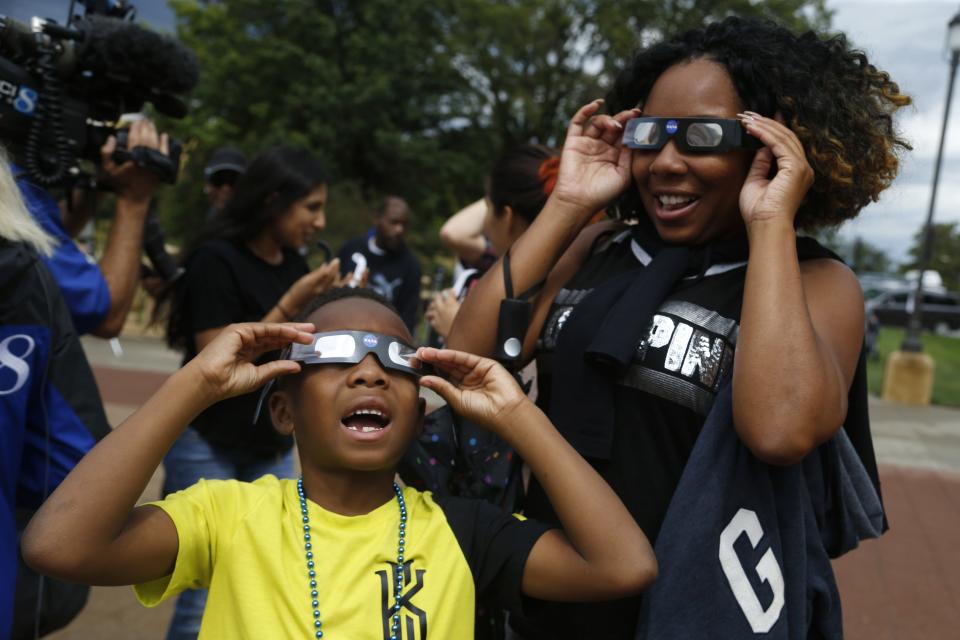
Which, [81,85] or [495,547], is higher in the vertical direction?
[81,85]

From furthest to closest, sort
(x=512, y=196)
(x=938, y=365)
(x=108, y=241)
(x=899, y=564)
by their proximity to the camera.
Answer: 1. (x=938, y=365)
2. (x=899, y=564)
3. (x=512, y=196)
4. (x=108, y=241)

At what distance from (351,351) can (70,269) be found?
987 mm

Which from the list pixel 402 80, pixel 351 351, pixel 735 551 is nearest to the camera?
pixel 735 551

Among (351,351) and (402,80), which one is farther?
(402,80)

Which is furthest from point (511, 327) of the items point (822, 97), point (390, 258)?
point (390, 258)

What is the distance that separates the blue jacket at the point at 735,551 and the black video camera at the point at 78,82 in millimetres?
1907

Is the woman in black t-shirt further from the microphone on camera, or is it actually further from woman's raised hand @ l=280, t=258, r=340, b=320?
the microphone on camera

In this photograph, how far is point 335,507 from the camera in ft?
5.84

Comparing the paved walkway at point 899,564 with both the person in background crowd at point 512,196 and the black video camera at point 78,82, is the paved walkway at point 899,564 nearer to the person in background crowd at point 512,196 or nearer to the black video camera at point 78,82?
the person in background crowd at point 512,196

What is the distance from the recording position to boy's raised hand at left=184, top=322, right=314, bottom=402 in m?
1.64

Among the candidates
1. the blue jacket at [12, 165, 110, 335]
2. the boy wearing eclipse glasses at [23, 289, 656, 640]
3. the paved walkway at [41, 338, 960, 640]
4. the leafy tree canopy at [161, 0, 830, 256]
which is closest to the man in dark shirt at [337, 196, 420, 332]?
the paved walkway at [41, 338, 960, 640]

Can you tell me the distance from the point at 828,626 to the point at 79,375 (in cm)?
179

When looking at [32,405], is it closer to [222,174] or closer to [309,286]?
[309,286]

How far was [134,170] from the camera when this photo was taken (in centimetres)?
260
